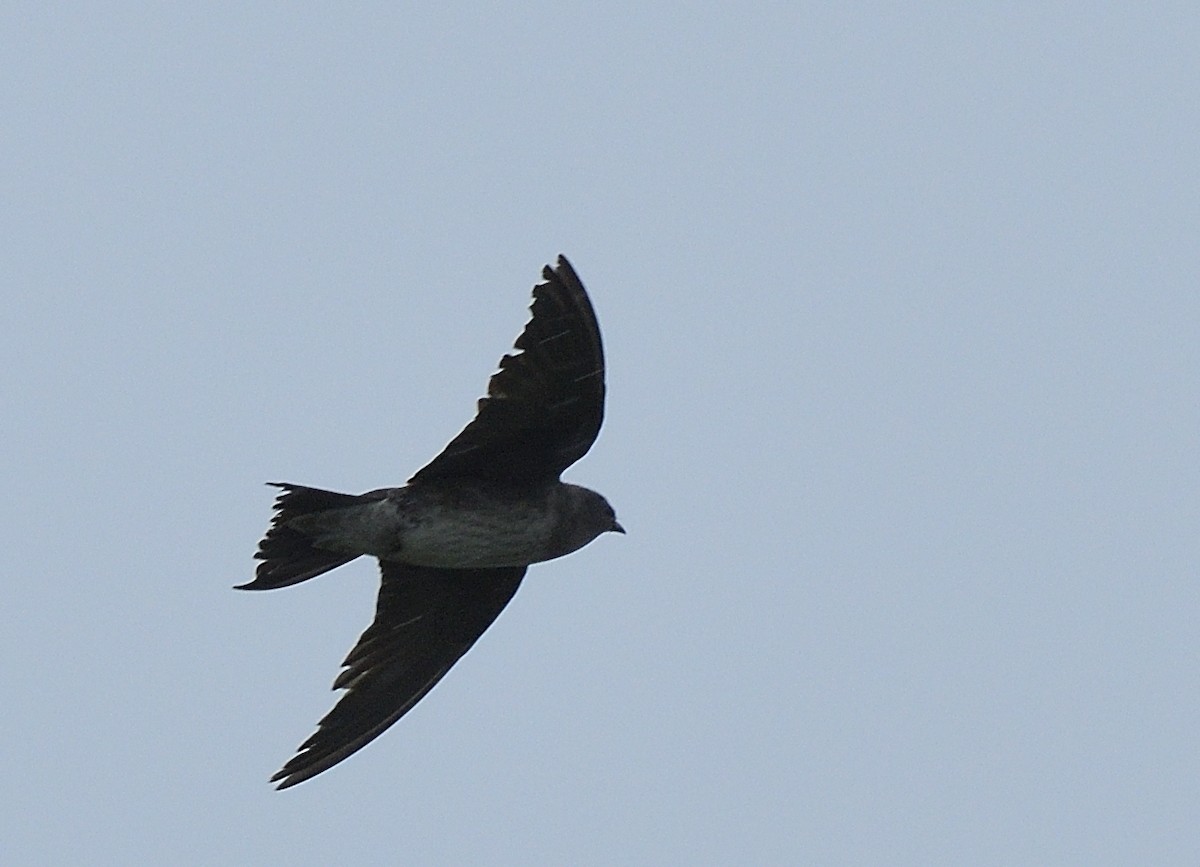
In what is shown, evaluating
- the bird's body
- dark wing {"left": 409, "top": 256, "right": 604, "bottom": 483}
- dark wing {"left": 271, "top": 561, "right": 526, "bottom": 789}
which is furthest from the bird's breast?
dark wing {"left": 271, "top": 561, "right": 526, "bottom": 789}

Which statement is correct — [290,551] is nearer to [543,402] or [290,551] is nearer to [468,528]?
[468,528]

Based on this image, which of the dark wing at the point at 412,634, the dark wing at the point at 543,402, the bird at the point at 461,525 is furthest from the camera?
the dark wing at the point at 412,634

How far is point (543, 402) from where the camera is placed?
9.84m

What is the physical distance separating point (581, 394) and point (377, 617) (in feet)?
7.29

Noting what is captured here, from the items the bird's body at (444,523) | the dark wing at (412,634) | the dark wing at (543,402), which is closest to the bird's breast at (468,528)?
the bird's body at (444,523)

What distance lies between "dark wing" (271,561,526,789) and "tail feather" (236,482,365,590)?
83 centimetres

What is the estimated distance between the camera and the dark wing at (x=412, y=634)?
11.2 m

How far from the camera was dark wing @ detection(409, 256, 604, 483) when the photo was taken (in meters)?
9.49

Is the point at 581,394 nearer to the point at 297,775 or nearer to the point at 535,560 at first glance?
the point at 535,560

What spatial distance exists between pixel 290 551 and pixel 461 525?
2.93 ft

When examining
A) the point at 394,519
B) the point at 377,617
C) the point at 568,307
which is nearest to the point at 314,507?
the point at 394,519

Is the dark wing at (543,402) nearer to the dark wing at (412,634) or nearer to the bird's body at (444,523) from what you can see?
the bird's body at (444,523)

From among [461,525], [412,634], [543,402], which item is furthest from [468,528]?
[412,634]

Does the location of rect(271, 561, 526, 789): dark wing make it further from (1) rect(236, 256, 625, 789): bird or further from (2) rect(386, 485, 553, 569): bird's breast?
(2) rect(386, 485, 553, 569): bird's breast
